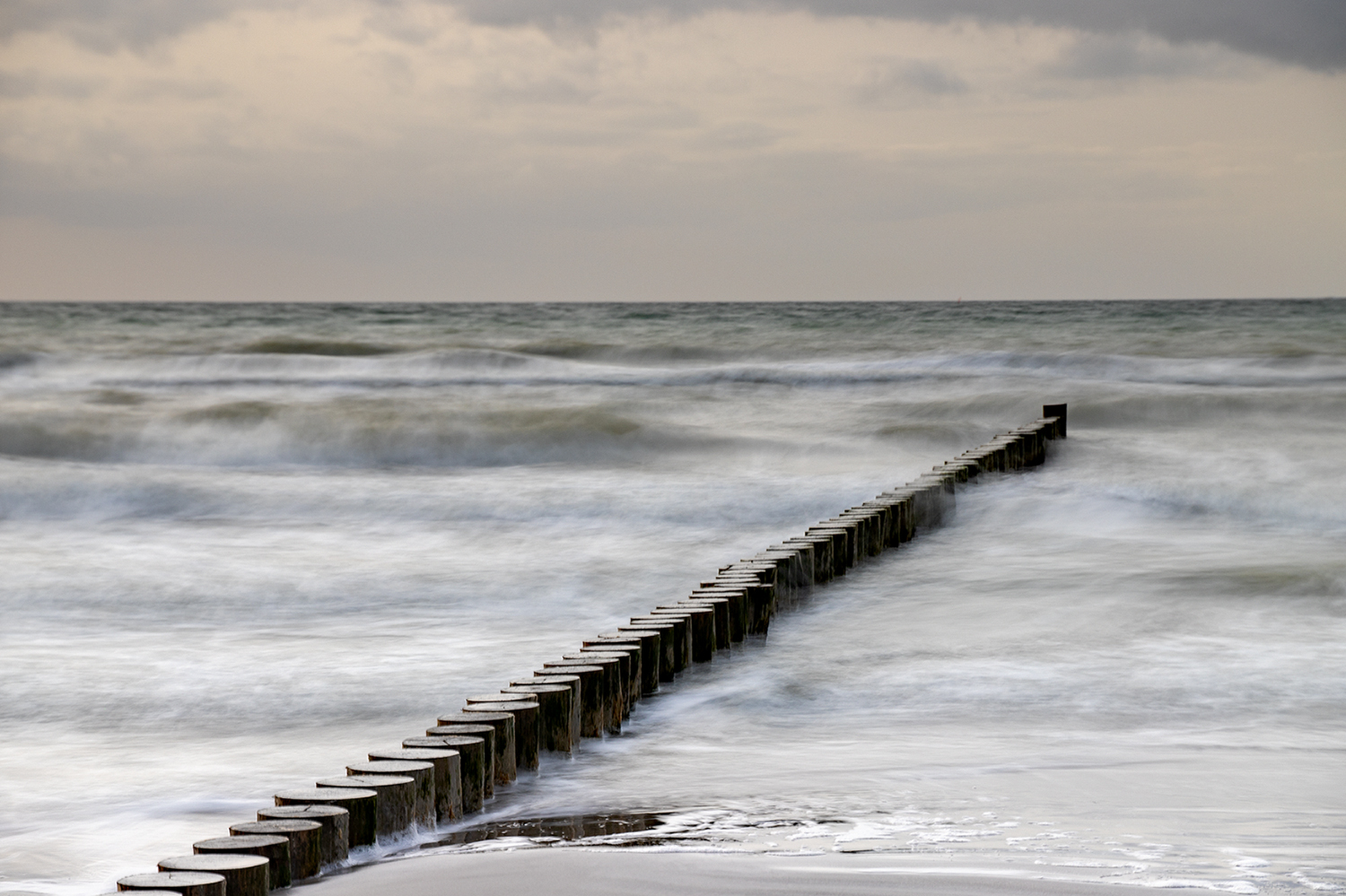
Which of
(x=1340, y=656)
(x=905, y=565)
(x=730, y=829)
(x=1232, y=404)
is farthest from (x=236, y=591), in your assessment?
A: (x=1232, y=404)

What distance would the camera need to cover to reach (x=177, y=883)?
9.43 ft

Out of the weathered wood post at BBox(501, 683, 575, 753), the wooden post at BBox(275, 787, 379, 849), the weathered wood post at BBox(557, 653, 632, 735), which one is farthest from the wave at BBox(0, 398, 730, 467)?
→ the wooden post at BBox(275, 787, 379, 849)

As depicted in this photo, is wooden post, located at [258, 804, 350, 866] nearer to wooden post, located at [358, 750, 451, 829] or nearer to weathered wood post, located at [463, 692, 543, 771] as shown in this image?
wooden post, located at [358, 750, 451, 829]

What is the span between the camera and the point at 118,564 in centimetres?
915

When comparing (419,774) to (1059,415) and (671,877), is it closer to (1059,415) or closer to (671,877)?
(671,877)

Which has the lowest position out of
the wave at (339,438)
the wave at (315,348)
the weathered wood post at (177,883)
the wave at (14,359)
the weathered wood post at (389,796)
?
the weathered wood post at (389,796)

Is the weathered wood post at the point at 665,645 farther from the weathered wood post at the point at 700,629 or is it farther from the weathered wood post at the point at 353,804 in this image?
the weathered wood post at the point at 353,804

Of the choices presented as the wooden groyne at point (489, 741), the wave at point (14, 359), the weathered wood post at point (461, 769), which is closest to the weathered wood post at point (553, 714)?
the wooden groyne at point (489, 741)

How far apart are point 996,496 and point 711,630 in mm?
5582

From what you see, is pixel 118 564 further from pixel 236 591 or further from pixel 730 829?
pixel 730 829

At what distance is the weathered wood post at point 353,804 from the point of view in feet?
11.3

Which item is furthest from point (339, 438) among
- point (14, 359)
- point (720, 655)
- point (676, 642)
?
point (14, 359)

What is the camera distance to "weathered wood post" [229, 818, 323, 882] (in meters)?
3.26

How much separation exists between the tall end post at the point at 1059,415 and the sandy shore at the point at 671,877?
12.9 metres
